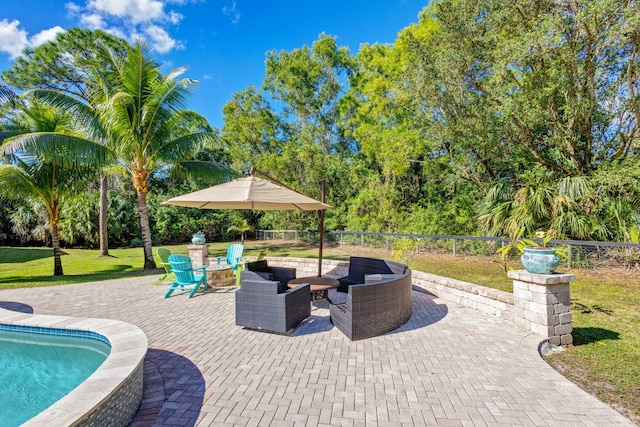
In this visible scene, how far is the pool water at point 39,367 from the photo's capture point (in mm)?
3105

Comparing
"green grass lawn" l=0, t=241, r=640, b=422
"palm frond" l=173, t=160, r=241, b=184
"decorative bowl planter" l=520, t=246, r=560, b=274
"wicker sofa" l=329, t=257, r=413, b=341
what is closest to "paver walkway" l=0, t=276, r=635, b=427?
"wicker sofa" l=329, t=257, r=413, b=341

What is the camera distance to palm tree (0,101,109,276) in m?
8.73

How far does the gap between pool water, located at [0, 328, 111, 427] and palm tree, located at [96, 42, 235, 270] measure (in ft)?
22.7

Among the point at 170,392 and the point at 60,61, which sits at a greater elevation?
the point at 60,61

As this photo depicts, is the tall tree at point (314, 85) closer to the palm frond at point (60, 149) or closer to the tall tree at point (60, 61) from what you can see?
the tall tree at point (60, 61)

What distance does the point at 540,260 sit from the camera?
4363mm

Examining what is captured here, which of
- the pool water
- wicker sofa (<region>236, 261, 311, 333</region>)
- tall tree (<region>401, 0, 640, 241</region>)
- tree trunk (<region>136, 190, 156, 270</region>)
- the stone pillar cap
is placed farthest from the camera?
tree trunk (<region>136, 190, 156, 270</region>)

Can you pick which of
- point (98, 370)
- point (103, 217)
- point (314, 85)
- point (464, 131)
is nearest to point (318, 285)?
point (98, 370)

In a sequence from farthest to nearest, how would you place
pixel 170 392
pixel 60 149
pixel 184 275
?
pixel 60 149 < pixel 184 275 < pixel 170 392

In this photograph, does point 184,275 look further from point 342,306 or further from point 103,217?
point 103,217

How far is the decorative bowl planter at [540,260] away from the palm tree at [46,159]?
1166 cm

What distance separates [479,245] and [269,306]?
778 centimetres

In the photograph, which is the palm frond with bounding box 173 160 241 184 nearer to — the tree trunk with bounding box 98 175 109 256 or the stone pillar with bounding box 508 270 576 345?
the tree trunk with bounding box 98 175 109 256

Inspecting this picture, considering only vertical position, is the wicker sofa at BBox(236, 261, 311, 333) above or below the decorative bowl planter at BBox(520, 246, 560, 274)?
below
